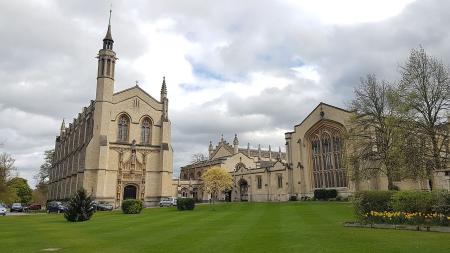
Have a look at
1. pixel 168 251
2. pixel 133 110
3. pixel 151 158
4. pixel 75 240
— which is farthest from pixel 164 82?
pixel 168 251

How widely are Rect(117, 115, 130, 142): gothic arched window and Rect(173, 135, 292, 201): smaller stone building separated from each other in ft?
75.2

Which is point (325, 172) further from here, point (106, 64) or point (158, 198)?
point (106, 64)

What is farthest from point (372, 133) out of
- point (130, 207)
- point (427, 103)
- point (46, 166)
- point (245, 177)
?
point (46, 166)

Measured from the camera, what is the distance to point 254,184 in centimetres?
6419

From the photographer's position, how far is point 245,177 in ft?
220

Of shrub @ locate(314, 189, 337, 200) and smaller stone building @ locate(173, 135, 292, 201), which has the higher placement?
smaller stone building @ locate(173, 135, 292, 201)

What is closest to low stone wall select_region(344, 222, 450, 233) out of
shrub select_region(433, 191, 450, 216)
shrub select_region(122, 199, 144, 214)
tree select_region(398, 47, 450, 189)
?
shrub select_region(433, 191, 450, 216)

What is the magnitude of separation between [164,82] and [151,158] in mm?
13394

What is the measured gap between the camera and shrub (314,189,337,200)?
160 feet

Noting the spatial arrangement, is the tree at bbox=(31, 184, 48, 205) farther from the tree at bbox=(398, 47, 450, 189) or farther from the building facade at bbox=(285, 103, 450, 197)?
the tree at bbox=(398, 47, 450, 189)

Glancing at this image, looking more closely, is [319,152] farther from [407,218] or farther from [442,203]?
[442,203]

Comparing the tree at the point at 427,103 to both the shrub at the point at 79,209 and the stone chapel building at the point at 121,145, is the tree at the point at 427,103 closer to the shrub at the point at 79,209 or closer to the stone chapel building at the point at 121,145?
the shrub at the point at 79,209

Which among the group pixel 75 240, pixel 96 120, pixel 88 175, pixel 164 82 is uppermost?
pixel 164 82

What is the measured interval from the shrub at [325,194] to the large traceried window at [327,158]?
2136 millimetres
